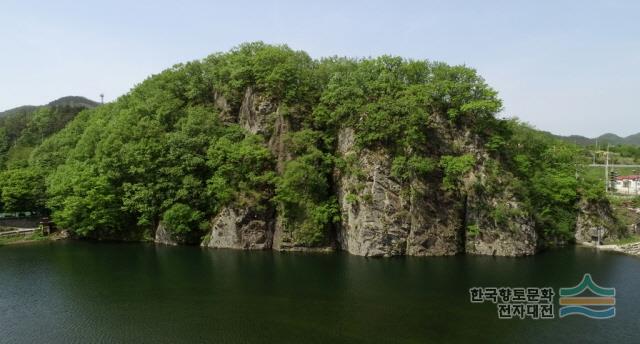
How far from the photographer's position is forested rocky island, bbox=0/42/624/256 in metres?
47.3

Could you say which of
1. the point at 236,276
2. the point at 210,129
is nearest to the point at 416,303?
the point at 236,276

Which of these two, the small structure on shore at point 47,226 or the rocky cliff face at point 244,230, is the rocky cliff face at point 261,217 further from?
the small structure on shore at point 47,226

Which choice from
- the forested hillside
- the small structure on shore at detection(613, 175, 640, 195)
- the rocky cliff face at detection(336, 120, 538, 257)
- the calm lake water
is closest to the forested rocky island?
the rocky cliff face at detection(336, 120, 538, 257)

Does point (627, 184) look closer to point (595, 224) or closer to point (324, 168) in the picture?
point (595, 224)

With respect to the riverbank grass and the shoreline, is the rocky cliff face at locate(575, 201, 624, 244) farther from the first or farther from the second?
the riverbank grass

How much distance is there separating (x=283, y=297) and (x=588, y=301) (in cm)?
2202

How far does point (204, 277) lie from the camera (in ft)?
126

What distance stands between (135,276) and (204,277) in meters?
6.47

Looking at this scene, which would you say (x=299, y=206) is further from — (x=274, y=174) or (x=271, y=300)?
(x=271, y=300)

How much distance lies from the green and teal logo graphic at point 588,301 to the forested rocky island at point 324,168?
12017 millimetres

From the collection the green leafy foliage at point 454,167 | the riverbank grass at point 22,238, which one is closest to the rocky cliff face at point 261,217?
the green leafy foliage at point 454,167

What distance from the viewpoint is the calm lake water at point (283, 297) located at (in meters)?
26.1

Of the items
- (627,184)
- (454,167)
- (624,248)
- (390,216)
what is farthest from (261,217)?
(627,184)

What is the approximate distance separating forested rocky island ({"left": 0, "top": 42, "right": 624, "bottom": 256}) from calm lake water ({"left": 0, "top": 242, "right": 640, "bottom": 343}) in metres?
3.68
